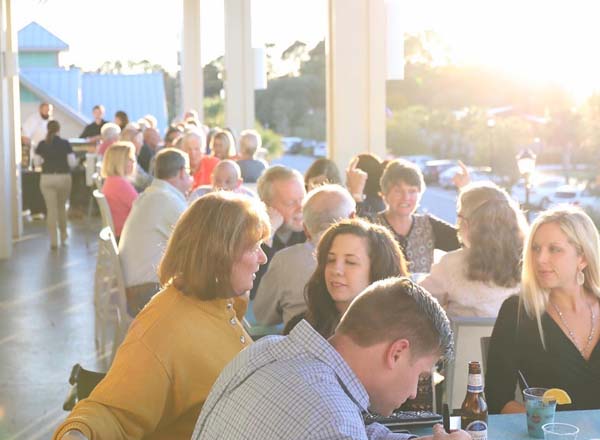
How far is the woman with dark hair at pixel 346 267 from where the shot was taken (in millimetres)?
3293

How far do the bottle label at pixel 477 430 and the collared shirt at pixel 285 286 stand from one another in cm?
168

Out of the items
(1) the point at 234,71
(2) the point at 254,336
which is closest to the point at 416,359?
(2) the point at 254,336

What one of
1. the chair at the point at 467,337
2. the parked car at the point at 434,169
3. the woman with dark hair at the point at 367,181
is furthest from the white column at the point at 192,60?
the chair at the point at 467,337

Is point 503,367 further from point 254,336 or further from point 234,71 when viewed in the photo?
point 234,71

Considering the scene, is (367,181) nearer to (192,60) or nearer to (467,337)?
(467,337)

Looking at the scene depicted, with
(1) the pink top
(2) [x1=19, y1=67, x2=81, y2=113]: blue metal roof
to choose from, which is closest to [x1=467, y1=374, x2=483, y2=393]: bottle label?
(1) the pink top

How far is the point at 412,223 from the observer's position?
5.39 metres

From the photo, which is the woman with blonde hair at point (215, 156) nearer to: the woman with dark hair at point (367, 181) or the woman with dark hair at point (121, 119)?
the woman with dark hair at point (367, 181)

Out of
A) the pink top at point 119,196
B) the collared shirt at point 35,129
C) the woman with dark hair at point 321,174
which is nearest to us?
the woman with dark hair at point 321,174

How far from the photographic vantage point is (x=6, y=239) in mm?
11109

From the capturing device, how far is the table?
2.65 meters

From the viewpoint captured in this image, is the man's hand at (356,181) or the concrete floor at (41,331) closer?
the concrete floor at (41,331)

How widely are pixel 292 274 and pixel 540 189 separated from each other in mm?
2750

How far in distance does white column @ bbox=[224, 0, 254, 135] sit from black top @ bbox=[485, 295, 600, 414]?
417 inches
